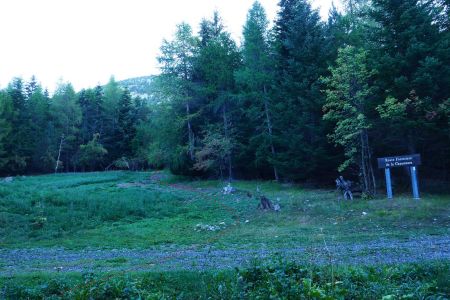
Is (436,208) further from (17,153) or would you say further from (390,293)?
(17,153)

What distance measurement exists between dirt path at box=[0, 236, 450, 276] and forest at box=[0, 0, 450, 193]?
12245 millimetres

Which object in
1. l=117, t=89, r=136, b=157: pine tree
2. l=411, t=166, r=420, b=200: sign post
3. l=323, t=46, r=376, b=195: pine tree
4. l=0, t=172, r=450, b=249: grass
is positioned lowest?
l=0, t=172, r=450, b=249: grass

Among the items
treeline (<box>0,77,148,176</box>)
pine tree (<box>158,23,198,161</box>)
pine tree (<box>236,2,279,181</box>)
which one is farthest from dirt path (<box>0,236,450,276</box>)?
treeline (<box>0,77,148,176</box>)

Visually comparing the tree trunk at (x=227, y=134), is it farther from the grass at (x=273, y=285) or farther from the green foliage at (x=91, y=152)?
the green foliage at (x=91, y=152)

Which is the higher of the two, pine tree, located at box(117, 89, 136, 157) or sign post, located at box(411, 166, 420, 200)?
pine tree, located at box(117, 89, 136, 157)

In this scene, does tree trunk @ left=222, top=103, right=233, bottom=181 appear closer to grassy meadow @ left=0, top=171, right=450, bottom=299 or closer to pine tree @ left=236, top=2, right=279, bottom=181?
pine tree @ left=236, top=2, right=279, bottom=181

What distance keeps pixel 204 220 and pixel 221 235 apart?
13.0ft

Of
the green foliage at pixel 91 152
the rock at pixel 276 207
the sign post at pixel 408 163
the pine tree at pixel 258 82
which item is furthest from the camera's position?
the green foliage at pixel 91 152

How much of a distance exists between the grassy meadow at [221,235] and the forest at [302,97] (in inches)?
166

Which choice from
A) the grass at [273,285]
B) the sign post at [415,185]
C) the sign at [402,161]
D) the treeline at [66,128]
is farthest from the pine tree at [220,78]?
the grass at [273,285]

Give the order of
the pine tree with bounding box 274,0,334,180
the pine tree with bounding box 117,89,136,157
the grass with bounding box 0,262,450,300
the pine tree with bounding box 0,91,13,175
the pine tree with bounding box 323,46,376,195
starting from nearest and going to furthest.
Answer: the grass with bounding box 0,262,450,300 → the pine tree with bounding box 323,46,376,195 → the pine tree with bounding box 274,0,334,180 → the pine tree with bounding box 0,91,13,175 → the pine tree with bounding box 117,89,136,157

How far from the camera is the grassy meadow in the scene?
6.23m

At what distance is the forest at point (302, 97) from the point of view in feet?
71.2

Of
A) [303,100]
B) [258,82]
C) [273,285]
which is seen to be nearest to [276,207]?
[303,100]
